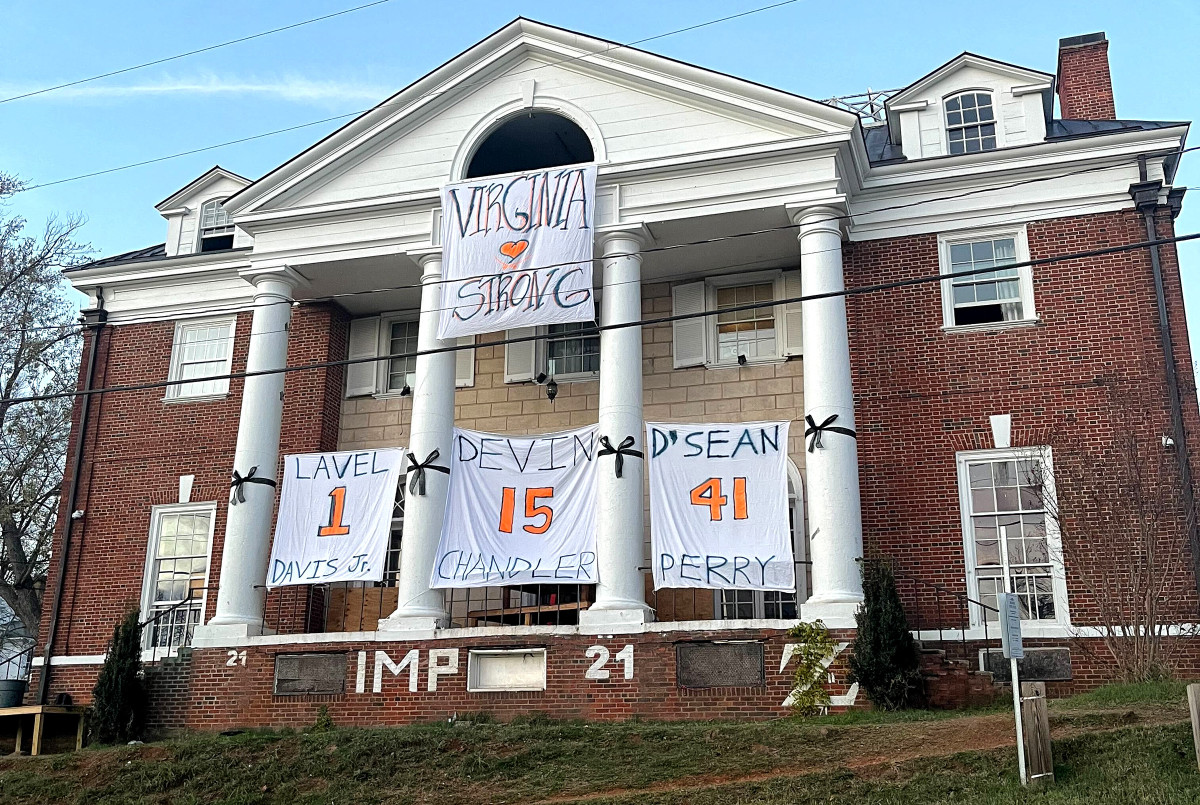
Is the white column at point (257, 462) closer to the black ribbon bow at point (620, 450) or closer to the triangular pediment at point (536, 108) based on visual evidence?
the triangular pediment at point (536, 108)

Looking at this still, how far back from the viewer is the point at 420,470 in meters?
18.9

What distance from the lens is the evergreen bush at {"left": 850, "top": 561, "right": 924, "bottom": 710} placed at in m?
15.7

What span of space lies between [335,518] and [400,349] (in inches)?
206

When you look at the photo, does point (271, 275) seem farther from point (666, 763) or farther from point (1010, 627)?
point (1010, 627)

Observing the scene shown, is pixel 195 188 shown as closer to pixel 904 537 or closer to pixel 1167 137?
pixel 904 537

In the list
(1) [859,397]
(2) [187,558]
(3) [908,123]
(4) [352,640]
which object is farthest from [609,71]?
(2) [187,558]

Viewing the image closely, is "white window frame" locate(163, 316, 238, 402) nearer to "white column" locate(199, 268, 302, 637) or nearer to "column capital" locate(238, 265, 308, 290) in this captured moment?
"white column" locate(199, 268, 302, 637)

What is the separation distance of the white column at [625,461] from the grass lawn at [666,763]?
1940 mm

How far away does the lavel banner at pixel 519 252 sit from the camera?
18562 mm

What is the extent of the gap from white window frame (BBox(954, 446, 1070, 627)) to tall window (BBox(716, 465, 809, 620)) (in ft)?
8.28

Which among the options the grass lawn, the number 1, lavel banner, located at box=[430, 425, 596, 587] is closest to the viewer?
the grass lawn

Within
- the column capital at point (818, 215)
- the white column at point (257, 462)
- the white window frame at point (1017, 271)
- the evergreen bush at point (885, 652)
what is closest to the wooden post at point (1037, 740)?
the evergreen bush at point (885, 652)

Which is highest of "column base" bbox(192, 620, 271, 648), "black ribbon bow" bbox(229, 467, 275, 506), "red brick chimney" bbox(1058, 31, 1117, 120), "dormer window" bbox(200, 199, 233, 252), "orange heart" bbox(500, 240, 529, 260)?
"red brick chimney" bbox(1058, 31, 1117, 120)

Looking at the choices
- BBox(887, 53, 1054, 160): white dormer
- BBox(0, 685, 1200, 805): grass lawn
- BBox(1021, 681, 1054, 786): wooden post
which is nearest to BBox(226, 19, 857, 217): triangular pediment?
BBox(887, 53, 1054, 160): white dormer
